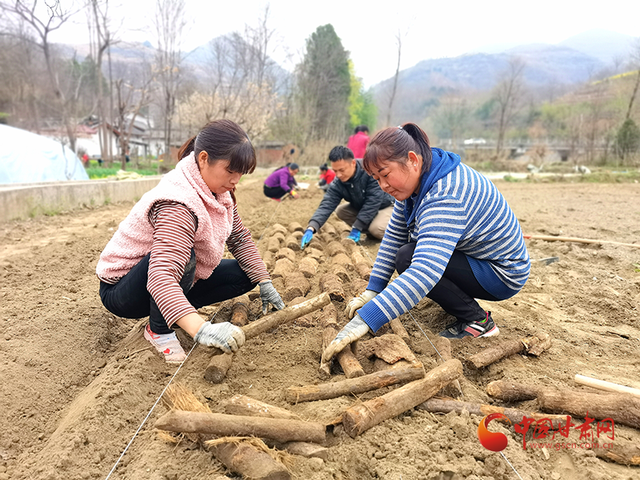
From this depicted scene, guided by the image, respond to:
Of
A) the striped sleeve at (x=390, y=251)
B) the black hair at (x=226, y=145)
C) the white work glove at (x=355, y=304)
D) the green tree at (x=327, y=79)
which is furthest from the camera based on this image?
the green tree at (x=327, y=79)

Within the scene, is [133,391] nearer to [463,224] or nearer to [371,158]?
[371,158]

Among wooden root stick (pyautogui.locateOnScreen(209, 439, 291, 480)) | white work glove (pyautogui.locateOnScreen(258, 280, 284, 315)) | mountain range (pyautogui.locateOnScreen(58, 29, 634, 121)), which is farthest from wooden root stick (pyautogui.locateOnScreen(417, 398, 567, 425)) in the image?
mountain range (pyautogui.locateOnScreen(58, 29, 634, 121))

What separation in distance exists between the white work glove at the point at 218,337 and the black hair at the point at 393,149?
3.70 feet

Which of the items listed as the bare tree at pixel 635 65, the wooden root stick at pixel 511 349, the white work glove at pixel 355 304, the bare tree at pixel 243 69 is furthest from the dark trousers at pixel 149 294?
the bare tree at pixel 635 65

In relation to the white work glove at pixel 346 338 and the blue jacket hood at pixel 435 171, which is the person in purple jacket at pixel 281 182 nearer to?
the blue jacket hood at pixel 435 171

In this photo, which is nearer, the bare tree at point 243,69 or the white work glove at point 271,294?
the white work glove at point 271,294

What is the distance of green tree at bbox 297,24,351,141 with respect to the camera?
30172mm

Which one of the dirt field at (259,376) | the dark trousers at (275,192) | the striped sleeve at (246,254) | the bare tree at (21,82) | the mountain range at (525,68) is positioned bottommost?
the dirt field at (259,376)

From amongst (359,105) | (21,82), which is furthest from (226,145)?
(359,105)

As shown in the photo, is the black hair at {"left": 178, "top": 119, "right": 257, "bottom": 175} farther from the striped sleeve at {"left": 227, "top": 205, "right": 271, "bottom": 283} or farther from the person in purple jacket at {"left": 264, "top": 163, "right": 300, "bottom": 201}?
the person in purple jacket at {"left": 264, "top": 163, "right": 300, "bottom": 201}

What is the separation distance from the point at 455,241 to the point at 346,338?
2.47 ft

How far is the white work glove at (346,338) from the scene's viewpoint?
210 centimetres

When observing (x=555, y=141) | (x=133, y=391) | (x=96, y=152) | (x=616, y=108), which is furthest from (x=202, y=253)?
(x=555, y=141)

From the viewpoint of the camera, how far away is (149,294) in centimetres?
234
